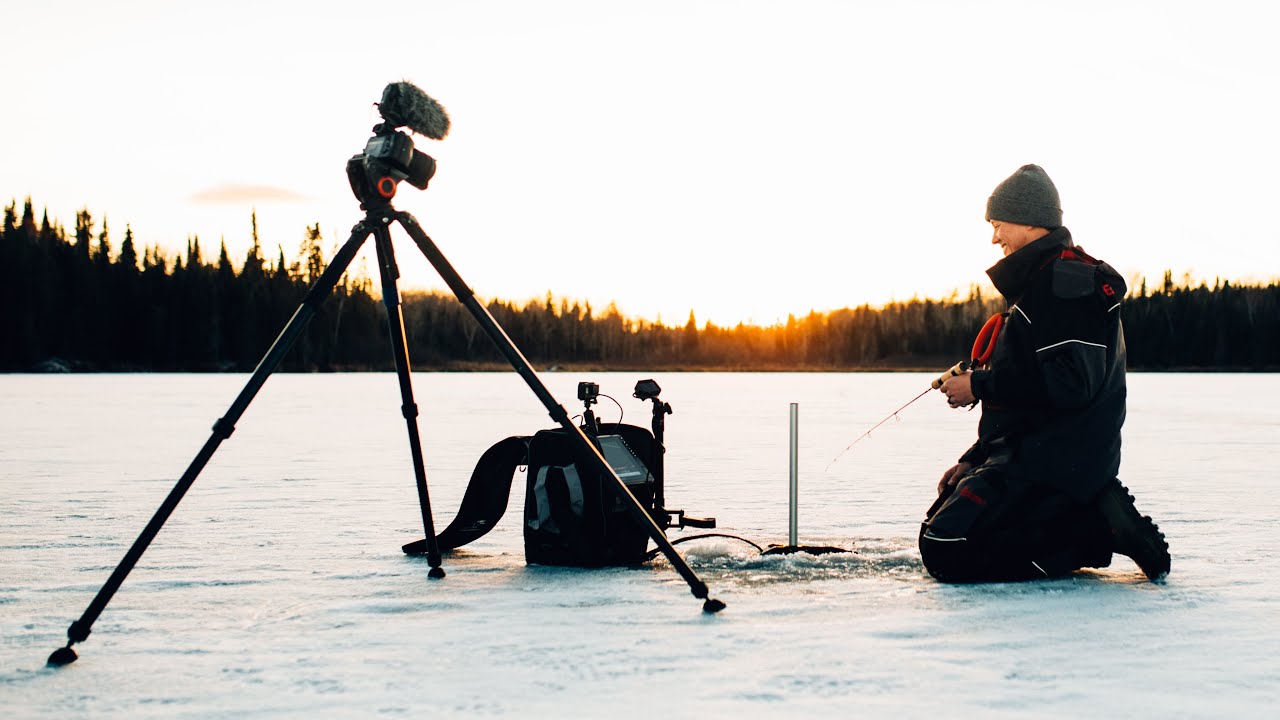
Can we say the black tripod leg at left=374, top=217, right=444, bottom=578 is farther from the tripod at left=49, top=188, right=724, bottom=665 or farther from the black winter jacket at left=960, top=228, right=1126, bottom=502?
the black winter jacket at left=960, top=228, right=1126, bottom=502

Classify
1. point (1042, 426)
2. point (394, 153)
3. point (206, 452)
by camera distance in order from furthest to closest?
1. point (1042, 426)
2. point (394, 153)
3. point (206, 452)

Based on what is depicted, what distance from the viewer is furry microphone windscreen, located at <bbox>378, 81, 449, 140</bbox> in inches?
145

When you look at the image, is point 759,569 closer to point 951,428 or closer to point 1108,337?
point 1108,337

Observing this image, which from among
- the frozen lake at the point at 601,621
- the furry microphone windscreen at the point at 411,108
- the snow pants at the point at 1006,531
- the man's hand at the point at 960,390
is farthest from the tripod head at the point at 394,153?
the snow pants at the point at 1006,531

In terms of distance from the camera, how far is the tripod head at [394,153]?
11.9 feet

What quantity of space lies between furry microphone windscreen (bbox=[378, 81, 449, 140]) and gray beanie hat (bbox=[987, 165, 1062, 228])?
232 cm

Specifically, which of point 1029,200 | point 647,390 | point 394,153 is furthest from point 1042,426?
point 394,153

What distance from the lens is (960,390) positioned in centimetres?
419

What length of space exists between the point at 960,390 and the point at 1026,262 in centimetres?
58

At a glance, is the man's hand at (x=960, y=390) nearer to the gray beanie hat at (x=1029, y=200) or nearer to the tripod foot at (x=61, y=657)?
the gray beanie hat at (x=1029, y=200)

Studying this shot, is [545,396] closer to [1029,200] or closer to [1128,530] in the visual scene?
[1029,200]

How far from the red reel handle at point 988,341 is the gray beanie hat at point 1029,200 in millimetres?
417

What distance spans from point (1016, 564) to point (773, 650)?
59.4 inches

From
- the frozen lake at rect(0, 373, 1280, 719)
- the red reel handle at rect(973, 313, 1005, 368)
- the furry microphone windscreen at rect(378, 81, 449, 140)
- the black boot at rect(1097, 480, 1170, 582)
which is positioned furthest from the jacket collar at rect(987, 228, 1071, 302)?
the furry microphone windscreen at rect(378, 81, 449, 140)
